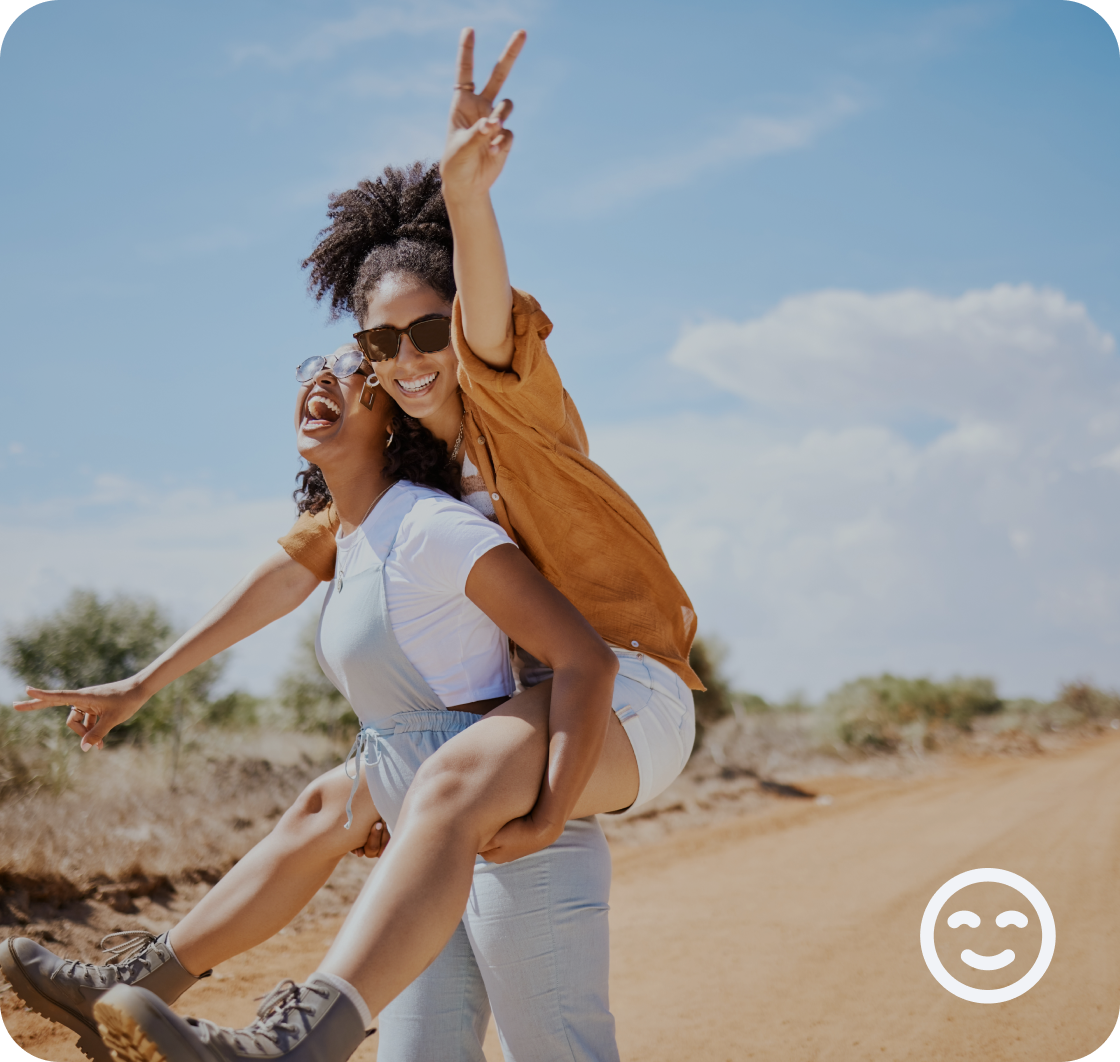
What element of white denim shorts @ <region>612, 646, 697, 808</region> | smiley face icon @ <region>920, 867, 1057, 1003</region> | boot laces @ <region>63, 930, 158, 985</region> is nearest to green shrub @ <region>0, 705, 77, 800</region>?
boot laces @ <region>63, 930, 158, 985</region>

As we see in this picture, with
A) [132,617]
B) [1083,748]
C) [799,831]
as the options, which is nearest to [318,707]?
[132,617]

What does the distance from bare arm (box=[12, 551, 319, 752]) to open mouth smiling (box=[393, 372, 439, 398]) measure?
73cm

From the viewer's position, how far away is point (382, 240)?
9.48ft

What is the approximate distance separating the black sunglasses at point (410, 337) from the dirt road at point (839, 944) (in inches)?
121

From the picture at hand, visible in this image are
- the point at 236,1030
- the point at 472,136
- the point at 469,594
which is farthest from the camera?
the point at 469,594

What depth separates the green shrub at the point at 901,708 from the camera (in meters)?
14.8

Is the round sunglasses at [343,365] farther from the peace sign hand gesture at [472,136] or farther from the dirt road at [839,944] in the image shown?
the dirt road at [839,944]

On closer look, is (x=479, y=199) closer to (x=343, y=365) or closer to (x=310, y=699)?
(x=343, y=365)

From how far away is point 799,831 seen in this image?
8938mm

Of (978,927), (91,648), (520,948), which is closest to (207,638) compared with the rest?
(520,948)

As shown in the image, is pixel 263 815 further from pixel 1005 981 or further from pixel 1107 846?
pixel 1107 846

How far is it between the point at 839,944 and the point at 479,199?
5116 millimetres

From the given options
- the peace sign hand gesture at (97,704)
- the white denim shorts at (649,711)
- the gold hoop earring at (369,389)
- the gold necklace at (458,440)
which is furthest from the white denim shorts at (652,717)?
the peace sign hand gesture at (97,704)

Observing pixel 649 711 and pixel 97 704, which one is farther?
pixel 97 704
